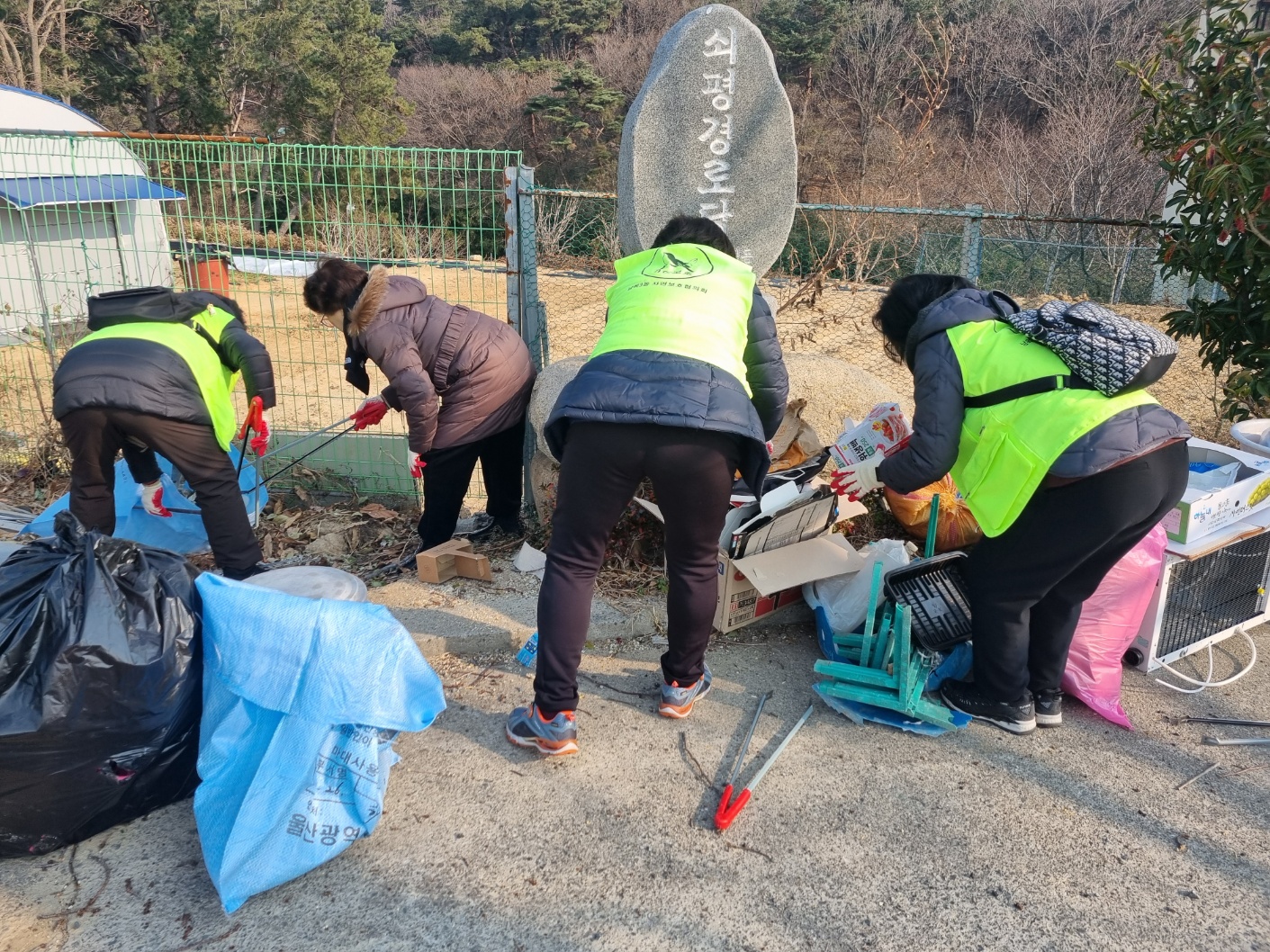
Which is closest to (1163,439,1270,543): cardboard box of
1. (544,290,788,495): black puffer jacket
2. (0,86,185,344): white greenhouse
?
(544,290,788,495): black puffer jacket

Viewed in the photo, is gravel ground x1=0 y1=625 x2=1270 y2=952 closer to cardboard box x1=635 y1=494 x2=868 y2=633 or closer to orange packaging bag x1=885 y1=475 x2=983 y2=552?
cardboard box x1=635 y1=494 x2=868 y2=633

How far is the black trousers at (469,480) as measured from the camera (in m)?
3.88

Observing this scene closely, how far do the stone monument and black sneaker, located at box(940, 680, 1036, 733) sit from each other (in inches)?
105

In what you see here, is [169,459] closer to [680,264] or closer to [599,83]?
[680,264]

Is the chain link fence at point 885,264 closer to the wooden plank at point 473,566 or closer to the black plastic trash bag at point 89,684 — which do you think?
the wooden plank at point 473,566

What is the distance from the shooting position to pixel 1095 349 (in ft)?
8.19

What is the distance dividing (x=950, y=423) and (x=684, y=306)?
87 centimetres

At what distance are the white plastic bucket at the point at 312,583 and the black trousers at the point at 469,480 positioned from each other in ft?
3.65

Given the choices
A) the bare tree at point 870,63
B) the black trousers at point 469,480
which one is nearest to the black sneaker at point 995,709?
the black trousers at point 469,480

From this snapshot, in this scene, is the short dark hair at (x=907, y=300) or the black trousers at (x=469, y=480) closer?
the short dark hair at (x=907, y=300)

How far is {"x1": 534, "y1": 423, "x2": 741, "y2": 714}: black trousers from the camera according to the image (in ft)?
8.07

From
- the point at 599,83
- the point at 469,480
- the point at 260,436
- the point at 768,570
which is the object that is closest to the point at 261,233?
the point at 260,436

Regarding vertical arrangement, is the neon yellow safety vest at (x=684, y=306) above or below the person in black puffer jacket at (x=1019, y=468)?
above

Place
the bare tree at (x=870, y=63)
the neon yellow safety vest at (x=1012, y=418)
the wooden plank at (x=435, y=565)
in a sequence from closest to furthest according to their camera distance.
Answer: the neon yellow safety vest at (x=1012, y=418) < the wooden plank at (x=435, y=565) < the bare tree at (x=870, y=63)
